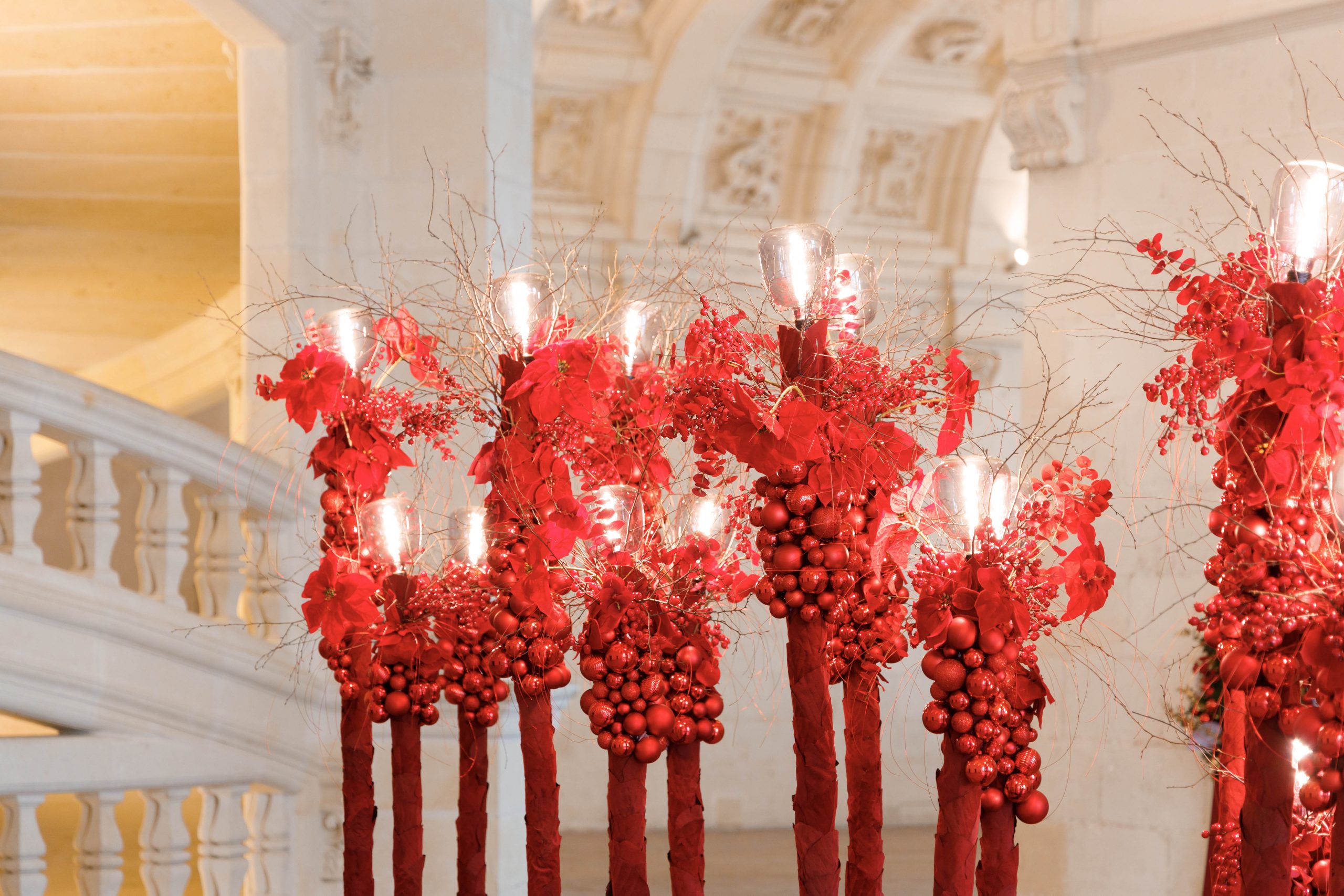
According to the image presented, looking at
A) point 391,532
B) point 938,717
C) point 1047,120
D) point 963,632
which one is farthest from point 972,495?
point 1047,120

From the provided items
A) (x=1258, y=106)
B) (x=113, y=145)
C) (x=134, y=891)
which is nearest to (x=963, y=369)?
(x=1258, y=106)

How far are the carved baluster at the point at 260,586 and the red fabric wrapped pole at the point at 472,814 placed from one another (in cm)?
168

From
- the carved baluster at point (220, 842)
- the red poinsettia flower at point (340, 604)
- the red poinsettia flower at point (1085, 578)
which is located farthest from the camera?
the carved baluster at point (220, 842)

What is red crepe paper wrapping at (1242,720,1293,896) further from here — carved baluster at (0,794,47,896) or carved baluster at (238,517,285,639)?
carved baluster at (238,517,285,639)

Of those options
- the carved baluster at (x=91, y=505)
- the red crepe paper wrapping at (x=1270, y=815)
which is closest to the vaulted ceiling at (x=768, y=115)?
the carved baluster at (x=91, y=505)

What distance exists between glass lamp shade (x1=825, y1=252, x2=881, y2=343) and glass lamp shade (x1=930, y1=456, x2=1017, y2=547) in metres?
0.31

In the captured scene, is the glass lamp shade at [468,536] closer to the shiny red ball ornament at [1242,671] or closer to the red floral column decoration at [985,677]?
the red floral column decoration at [985,677]

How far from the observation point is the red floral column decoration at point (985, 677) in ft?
5.78

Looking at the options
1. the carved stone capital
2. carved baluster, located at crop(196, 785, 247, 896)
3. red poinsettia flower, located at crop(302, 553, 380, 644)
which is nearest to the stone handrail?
carved baluster, located at crop(196, 785, 247, 896)

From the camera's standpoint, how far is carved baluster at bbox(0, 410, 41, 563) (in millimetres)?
3535

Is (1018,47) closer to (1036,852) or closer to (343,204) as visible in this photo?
(343,204)

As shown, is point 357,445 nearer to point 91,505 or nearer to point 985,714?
point 985,714

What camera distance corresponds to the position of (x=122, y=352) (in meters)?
8.42

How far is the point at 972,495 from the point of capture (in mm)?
1816
